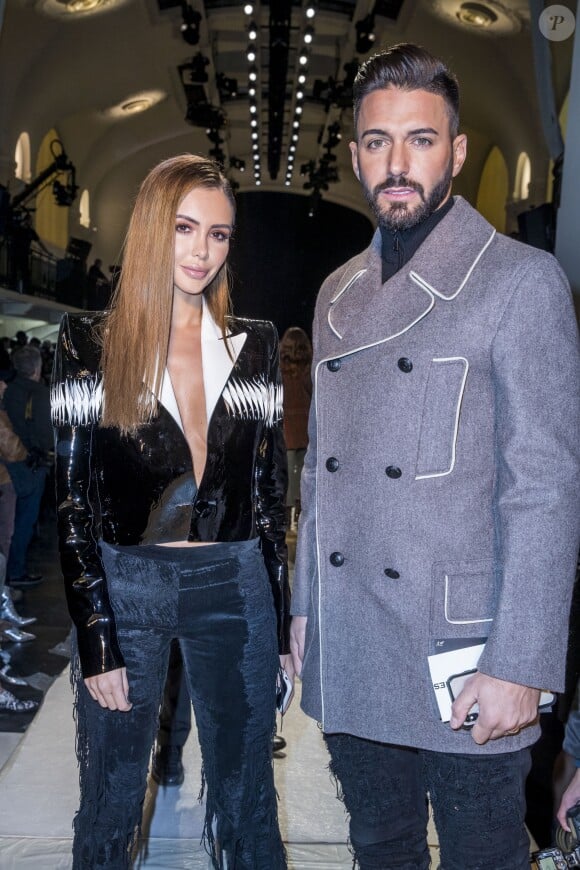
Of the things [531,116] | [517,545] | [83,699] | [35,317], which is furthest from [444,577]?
[35,317]

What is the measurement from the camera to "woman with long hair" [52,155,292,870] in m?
1.68

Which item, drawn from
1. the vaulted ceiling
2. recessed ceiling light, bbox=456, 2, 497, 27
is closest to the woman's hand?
the vaulted ceiling

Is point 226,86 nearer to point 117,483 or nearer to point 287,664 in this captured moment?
point 117,483

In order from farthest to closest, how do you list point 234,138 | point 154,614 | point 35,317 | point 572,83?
point 35,317 < point 234,138 < point 572,83 < point 154,614

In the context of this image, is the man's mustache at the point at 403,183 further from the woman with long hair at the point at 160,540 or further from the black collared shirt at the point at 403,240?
the woman with long hair at the point at 160,540

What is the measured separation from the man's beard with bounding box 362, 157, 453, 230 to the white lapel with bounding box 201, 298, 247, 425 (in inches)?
18.4

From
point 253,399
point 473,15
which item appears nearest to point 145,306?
point 253,399

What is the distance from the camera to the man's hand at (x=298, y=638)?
5.64 feet

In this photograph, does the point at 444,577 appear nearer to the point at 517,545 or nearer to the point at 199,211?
the point at 517,545

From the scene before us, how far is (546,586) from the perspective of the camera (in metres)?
1.32

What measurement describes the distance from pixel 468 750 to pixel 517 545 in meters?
0.35

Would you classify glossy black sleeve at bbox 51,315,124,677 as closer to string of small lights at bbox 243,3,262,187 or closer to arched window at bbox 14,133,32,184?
string of small lights at bbox 243,3,262,187

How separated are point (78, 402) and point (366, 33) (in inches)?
186

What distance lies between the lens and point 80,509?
65.9 inches
